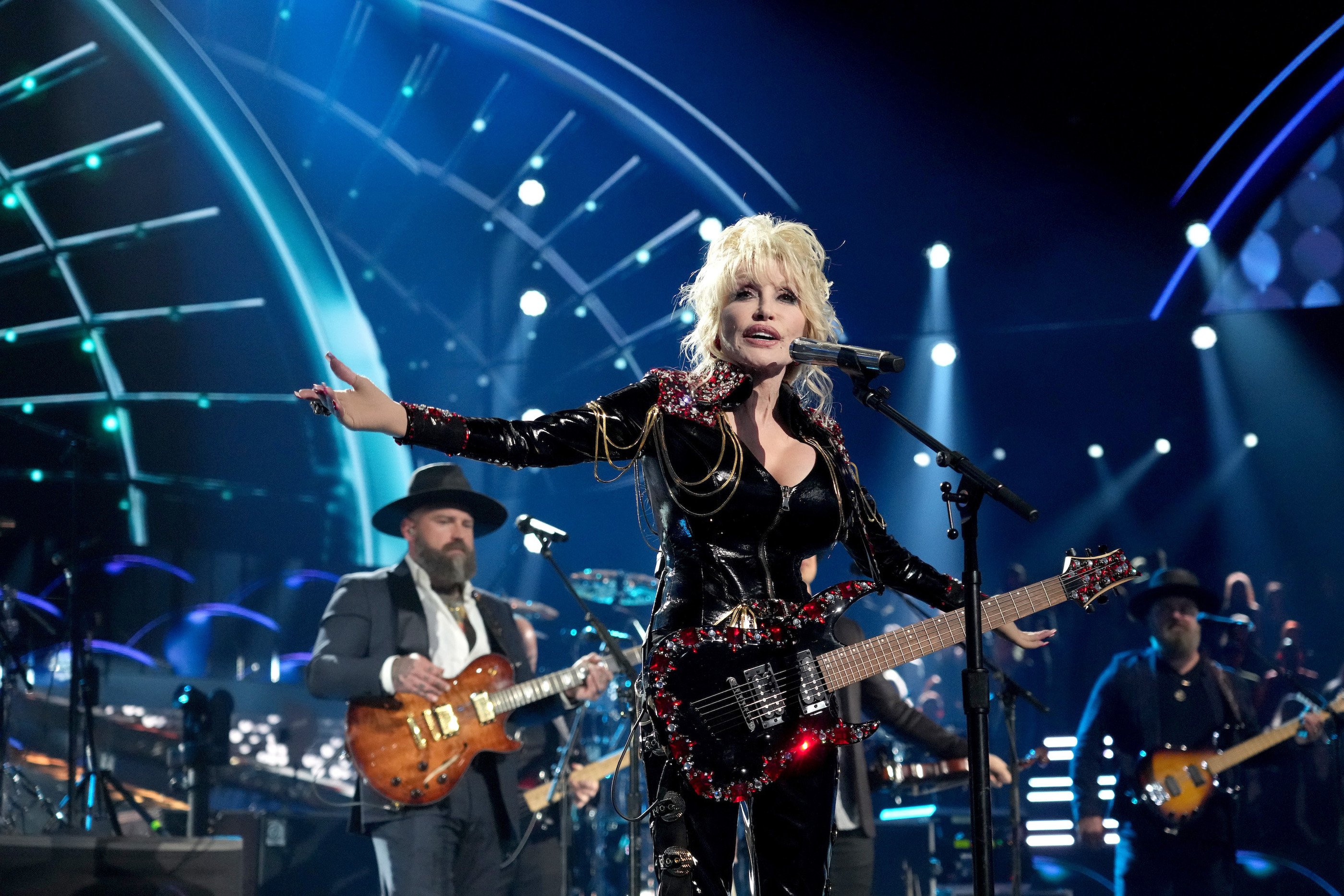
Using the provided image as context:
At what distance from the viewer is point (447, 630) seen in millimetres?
5242

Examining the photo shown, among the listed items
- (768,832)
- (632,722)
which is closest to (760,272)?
(768,832)

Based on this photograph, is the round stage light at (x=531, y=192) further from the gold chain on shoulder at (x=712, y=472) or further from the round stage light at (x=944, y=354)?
the gold chain on shoulder at (x=712, y=472)

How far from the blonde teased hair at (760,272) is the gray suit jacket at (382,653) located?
8.91ft

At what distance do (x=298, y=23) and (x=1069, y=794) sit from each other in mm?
8621

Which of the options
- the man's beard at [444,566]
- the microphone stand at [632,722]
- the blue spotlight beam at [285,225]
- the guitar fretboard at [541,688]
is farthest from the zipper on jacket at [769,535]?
the blue spotlight beam at [285,225]

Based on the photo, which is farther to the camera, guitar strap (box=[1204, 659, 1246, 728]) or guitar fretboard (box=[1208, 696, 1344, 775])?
guitar strap (box=[1204, 659, 1246, 728])

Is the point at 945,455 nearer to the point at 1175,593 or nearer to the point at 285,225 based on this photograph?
the point at 1175,593

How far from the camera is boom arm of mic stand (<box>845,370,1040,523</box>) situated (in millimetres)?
2541

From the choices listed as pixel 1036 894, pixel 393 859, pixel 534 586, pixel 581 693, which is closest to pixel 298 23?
pixel 534 586

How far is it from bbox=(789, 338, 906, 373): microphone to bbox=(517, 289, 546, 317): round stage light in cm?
621

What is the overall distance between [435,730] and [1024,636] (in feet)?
9.45

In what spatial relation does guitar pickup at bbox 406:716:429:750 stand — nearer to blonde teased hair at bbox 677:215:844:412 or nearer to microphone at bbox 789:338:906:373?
blonde teased hair at bbox 677:215:844:412

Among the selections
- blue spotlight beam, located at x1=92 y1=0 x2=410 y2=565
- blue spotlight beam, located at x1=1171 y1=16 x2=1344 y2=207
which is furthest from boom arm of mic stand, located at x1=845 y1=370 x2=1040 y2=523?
blue spotlight beam, located at x1=1171 y1=16 x2=1344 y2=207

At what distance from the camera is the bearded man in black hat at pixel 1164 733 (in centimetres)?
612
